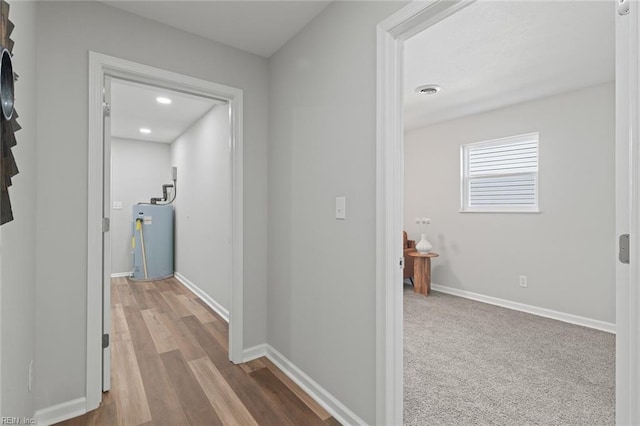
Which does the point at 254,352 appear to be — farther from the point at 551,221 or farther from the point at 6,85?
the point at 551,221

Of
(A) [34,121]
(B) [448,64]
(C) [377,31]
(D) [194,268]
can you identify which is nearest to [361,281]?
(C) [377,31]

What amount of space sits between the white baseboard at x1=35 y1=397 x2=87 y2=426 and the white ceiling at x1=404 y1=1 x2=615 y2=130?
3270mm

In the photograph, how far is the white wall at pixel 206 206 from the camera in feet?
11.5

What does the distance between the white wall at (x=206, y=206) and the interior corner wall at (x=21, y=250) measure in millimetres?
1501

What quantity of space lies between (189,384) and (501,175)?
4.09 meters

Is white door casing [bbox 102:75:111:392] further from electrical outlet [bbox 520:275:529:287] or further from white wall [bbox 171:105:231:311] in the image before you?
electrical outlet [bbox 520:275:529:287]

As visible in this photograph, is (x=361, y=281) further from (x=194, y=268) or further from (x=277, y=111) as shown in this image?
(x=194, y=268)

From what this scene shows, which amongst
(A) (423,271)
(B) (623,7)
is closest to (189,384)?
(B) (623,7)

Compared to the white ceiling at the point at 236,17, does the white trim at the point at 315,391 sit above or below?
below

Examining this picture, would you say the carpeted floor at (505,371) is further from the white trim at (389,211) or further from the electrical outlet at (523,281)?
the white trim at (389,211)

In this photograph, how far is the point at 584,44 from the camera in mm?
2475

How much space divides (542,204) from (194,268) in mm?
4471

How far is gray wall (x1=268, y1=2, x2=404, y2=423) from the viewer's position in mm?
1680

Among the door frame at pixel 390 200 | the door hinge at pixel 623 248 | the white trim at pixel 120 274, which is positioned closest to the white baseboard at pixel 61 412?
the door frame at pixel 390 200
